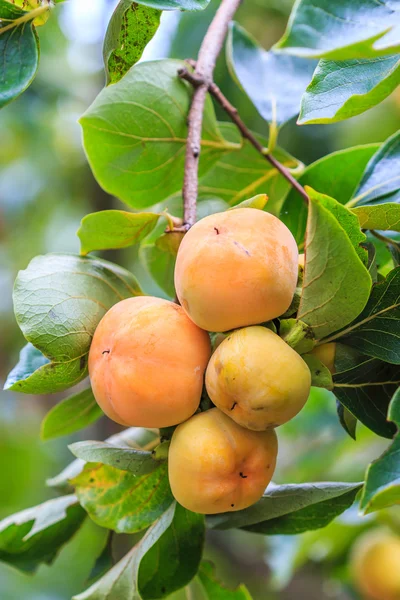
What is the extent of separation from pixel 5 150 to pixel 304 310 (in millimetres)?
2263

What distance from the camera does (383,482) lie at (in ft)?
1.50

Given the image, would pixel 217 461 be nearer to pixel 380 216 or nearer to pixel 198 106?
pixel 380 216

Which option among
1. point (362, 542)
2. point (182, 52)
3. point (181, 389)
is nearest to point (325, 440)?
point (362, 542)

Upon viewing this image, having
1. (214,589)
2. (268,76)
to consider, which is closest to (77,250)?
(268,76)

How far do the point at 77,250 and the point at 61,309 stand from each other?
1.63 meters

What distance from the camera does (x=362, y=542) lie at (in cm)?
144

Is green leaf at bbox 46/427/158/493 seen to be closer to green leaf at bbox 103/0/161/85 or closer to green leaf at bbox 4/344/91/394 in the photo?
green leaf at bbox 4/344/91/394

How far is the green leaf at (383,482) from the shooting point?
0.44 meters

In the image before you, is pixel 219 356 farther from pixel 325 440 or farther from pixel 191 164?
pixel 325 440

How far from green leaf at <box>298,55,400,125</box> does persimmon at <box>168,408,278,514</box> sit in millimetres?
260

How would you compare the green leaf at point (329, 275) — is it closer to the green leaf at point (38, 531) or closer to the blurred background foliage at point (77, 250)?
the green leaf at point (38, 531)

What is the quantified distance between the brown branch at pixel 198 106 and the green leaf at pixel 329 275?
6.2 inches

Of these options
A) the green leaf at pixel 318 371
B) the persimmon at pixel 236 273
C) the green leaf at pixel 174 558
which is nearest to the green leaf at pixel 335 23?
the persimmon at pixel 236 273

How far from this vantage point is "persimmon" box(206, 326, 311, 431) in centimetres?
50
